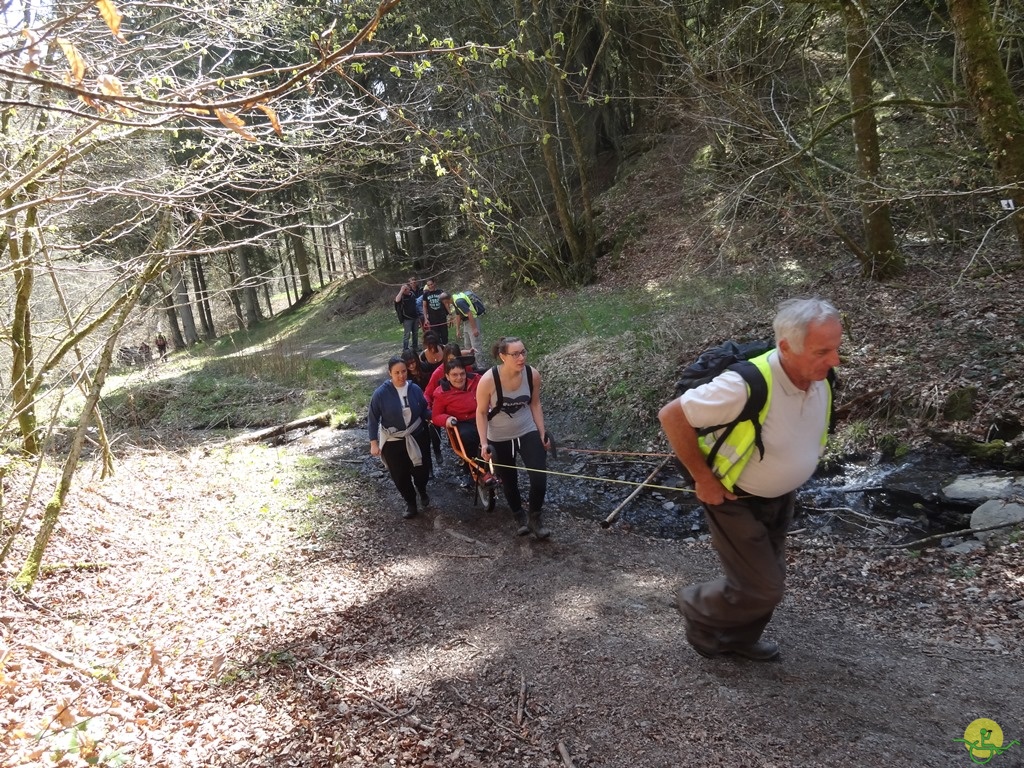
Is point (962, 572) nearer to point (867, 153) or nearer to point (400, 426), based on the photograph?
point (400, 426)

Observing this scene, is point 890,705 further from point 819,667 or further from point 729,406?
point 729,406

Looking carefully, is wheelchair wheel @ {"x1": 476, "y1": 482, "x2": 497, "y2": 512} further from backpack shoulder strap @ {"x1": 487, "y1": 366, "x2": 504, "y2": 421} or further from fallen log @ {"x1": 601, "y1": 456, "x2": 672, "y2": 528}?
backpack shoulder strap @ {"x1": 487, "y1": 366, "x2": 504, "y2": 421}

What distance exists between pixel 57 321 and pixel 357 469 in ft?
13.5

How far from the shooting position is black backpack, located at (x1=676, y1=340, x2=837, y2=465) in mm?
2973

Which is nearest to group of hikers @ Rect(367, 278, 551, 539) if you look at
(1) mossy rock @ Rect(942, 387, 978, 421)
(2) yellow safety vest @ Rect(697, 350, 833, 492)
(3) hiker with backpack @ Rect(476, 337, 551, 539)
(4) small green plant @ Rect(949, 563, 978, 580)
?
(3) hiker with backpack @ Rect(476, 337, 551, 539)

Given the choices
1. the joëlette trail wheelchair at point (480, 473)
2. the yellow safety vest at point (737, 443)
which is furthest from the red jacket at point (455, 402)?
the yellow safety vest at point (737, 443)

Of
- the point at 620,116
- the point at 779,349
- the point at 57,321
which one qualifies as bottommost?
the point at 779,349

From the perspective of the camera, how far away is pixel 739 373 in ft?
9.84

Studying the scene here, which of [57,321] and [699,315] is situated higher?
[57,321]

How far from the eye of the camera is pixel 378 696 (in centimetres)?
392

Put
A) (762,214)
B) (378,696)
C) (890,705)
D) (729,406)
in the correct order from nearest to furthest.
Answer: (729,406) → (890,705) → (378,696) → (762,214)

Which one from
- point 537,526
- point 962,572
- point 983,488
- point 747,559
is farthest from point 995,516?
point 537,526

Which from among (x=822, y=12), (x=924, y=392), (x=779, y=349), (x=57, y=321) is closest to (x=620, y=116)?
(x=822, y=12)

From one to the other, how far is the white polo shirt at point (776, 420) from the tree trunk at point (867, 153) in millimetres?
6401
